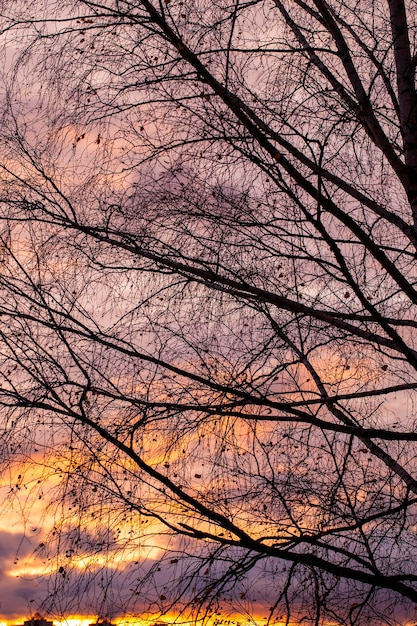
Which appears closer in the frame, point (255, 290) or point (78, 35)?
point (255, 290)

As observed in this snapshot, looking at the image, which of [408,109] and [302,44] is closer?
[408,109]

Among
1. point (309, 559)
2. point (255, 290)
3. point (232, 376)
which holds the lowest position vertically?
point (309, 559)

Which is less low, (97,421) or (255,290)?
(255,290)

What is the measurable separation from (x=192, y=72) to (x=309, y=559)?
251 cm

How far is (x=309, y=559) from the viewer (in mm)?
4066

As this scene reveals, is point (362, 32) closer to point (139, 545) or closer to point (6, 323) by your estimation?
point (6, 323)

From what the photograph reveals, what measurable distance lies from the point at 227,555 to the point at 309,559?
0.41 m

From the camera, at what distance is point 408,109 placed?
482 cm

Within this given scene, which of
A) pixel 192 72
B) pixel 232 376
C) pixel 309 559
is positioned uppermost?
pixel 192 72

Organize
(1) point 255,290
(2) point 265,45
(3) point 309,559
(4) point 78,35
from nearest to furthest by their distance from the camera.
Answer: (3) point 309,559
(1) point 255,290
(4) point 78,35
(2) point 265,45

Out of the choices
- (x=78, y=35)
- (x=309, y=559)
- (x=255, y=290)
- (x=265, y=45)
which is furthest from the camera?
(x=265, y=45)

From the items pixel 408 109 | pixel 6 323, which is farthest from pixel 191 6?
pixel 6 323

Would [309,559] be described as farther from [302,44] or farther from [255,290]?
[302,44]

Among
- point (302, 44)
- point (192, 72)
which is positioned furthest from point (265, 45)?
point (192, 72)
